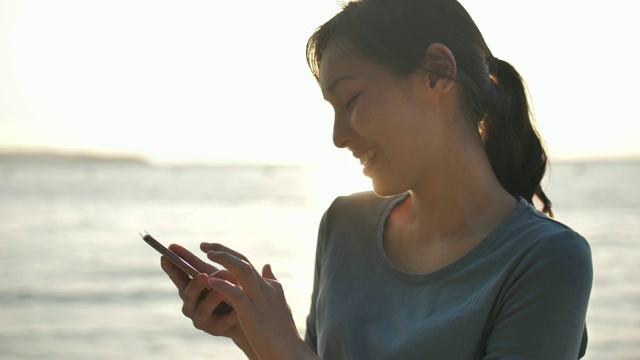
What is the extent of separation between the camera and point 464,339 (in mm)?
1808

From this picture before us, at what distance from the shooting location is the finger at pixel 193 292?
1.94 metres

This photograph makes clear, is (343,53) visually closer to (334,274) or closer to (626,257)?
(334,274)

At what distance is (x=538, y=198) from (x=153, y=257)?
12.2m

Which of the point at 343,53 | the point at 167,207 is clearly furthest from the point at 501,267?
the point at 167,207

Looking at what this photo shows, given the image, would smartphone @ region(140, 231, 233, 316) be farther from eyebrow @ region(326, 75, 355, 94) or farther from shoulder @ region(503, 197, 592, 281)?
shoulder @ region(503, 197, 592, 281)

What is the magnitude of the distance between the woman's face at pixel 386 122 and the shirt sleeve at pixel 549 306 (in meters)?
0.32

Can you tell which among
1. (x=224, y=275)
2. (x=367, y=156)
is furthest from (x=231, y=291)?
(x=367, y=156)

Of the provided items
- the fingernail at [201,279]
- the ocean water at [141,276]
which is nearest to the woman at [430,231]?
the fingernail at [201,279]

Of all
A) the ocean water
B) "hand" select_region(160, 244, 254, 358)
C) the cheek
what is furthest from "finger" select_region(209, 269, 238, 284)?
the ocean water

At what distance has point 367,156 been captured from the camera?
6.41 feet

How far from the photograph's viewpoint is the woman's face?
1906 millimetres

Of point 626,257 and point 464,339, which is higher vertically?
point 464,339

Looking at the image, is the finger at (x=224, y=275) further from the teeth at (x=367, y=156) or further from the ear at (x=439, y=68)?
the ear at (x=439, y=68)

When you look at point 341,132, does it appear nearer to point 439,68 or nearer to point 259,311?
point 439,68
